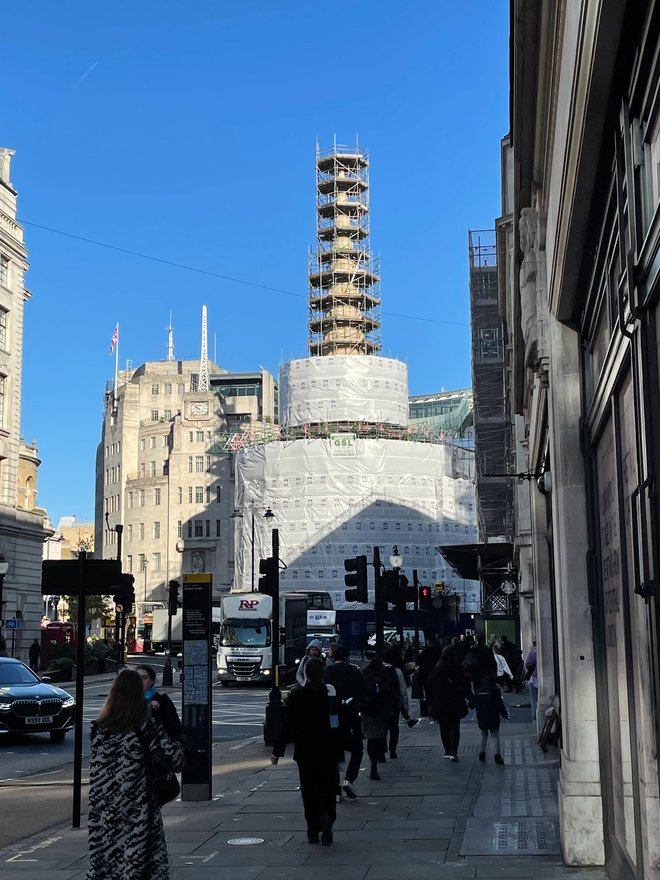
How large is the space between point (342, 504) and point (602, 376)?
2846 inches

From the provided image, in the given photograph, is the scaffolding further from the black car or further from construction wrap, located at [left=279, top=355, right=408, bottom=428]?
the black car

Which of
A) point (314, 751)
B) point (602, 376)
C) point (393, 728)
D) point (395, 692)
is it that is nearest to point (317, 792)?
point (314, 751)

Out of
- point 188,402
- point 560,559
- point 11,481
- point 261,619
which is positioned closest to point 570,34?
point 560,559

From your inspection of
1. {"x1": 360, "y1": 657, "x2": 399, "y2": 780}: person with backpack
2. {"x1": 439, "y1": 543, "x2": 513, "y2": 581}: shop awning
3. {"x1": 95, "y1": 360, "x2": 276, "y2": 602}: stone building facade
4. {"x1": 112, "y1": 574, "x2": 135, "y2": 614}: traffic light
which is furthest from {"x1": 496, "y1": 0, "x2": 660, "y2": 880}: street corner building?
{"x1": 95, "y1": 360, "x2": 276, "y2": 602}: stone building facade

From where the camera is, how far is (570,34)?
674 cm

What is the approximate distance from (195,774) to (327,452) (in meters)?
67.5

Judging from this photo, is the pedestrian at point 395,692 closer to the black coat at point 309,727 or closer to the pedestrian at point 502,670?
the black coat at point 309,727

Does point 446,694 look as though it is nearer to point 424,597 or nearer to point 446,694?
point 446,694

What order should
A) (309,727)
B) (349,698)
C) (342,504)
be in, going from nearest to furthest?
(309,727) → (349,698) → (342,504)

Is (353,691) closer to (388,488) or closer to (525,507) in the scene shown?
(525,507)

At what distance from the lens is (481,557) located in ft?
159

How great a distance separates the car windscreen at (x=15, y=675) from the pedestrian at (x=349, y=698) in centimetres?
1001

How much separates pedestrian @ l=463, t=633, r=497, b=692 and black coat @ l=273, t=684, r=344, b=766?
6.20 meters

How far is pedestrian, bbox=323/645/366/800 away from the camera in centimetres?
1357
